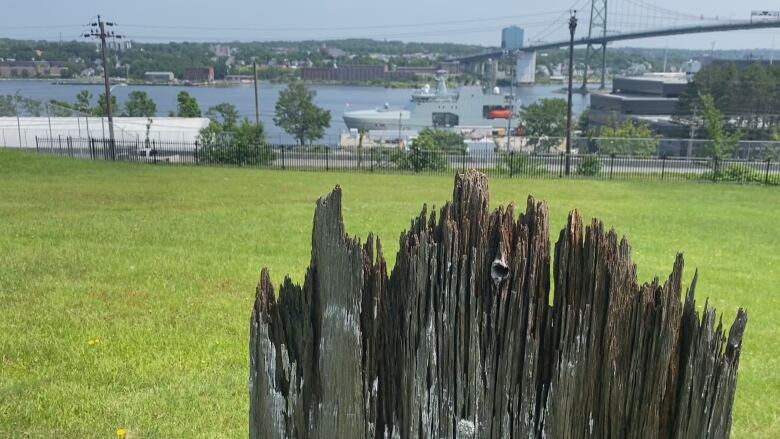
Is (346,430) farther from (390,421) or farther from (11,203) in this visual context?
(11,203)

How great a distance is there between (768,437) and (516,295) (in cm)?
407

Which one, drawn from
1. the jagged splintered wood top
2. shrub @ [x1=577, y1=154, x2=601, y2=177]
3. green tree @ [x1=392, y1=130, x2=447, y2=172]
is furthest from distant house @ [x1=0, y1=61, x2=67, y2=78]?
the jagged splintered wood top

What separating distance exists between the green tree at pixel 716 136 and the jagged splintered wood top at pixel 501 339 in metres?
42.3

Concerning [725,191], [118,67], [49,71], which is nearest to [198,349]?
[725,191]

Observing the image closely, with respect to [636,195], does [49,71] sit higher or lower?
higher

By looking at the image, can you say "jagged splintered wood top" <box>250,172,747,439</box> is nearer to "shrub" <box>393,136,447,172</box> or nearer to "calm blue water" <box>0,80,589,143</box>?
"shrub" <box>393,136,447,172</box>

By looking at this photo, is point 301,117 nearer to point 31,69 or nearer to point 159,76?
point 31,69

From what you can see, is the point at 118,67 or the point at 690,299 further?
the point at 118,67

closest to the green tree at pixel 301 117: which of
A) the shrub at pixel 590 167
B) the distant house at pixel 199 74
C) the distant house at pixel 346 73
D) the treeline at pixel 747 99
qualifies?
the treeline at pixel 747 99

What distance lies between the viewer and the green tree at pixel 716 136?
43.6 m

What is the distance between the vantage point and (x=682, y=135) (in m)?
61.3

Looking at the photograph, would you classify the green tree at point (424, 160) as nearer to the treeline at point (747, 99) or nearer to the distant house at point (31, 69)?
the treeline at point (747, 99)

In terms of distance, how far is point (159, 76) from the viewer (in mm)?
131250

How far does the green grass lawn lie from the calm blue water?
6964 cm
